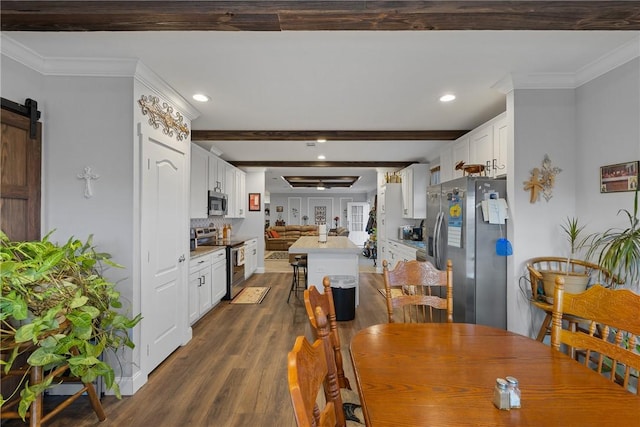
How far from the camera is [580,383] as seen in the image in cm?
108

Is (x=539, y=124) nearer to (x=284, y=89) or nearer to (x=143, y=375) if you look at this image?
(x=284, y=89)

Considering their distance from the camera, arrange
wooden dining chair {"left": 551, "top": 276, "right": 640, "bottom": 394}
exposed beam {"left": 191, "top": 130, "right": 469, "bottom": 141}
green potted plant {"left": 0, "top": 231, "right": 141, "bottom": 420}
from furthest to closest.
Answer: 1. exposed beam {"left": 191, "top": 130, "right": 469, "bottom": 141}
2. green potted plant {"left": 0, "top": 231, "right": 141, "bottom": 420}
3. wooden dining chair {"left": 551, "top": 276, "right": 640, "bottom": 394}

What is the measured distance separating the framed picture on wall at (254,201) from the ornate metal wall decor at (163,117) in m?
3.85

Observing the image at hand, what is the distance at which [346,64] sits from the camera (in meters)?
2.36

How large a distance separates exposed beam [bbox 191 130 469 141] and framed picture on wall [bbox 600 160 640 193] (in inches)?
79.1

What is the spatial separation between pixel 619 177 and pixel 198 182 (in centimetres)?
459

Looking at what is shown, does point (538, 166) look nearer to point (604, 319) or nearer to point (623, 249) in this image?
point (623, 249)

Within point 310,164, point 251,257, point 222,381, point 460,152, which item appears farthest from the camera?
point 251,257

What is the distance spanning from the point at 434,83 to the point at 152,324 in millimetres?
3199

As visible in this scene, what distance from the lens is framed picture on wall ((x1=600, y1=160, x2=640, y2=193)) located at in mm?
2069

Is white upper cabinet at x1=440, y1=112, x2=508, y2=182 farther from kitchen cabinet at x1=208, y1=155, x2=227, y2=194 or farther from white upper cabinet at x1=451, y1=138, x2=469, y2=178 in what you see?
kitchen cabinet at x1=208, y1=155, x2=227, y2=194

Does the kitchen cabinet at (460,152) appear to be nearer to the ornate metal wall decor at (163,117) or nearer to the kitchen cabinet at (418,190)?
the kitchen cabinet at (418,190)

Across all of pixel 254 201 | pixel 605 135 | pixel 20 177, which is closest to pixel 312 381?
pixel 20 177

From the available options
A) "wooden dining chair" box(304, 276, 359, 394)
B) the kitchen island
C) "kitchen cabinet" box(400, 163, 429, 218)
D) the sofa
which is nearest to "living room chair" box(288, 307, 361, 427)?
"wooden dining chair" box(304, 276, 359, 394)
